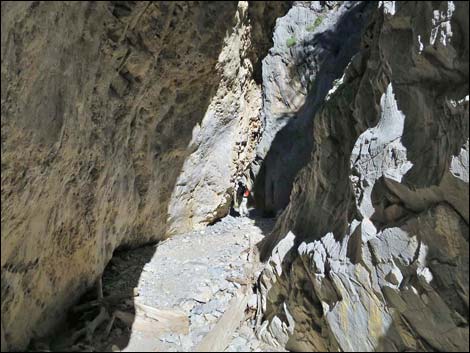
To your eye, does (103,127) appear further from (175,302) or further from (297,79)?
(297,79)

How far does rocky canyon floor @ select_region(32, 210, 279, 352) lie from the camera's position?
21.0ft

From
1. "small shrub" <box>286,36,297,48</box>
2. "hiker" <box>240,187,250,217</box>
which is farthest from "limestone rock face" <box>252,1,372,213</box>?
"hiker" <box>240,187,250,217</box>

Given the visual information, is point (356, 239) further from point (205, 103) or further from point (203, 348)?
point (205, 103)

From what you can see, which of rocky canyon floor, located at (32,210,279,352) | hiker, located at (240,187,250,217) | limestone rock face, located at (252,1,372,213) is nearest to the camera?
rocky canyon floor, located at (32,210,279,352)

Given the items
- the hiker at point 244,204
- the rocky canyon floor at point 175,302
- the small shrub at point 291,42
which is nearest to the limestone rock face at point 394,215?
the rocky canyon floor at point 175,302

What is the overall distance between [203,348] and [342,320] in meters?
1.94

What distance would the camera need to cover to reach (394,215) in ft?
19.2

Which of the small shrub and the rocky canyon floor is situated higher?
the small shrub

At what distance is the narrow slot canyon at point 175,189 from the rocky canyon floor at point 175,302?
0.04m

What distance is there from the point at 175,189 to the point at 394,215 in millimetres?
6126

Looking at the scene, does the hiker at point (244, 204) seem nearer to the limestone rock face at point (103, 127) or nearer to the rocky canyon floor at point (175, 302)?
the limestone rock face at point (103, 127)

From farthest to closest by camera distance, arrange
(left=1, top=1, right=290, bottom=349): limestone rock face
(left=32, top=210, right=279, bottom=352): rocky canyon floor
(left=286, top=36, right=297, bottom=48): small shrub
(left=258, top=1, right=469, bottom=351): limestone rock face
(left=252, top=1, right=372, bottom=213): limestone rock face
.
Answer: (left=286, top=36, right=297, bottom=48): small shrub, (left=252, top=1, right=372, bottom=213): limestone rock face, (left=32, top=210, right=279, bottom=352): rocky canyon floor, (left=258, top=1, right=469, bottom=351): limestone rock face, (left=1, top=1, right=290, bottom=349): limestone rock face

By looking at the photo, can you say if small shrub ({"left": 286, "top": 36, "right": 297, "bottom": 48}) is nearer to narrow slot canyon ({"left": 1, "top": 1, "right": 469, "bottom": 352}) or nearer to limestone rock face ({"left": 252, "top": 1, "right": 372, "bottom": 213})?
limestone rock face ({"left": 252, "top": 1, "right": 372, "bottom": 213})

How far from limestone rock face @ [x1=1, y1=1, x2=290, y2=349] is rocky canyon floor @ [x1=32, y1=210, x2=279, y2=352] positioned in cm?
41
